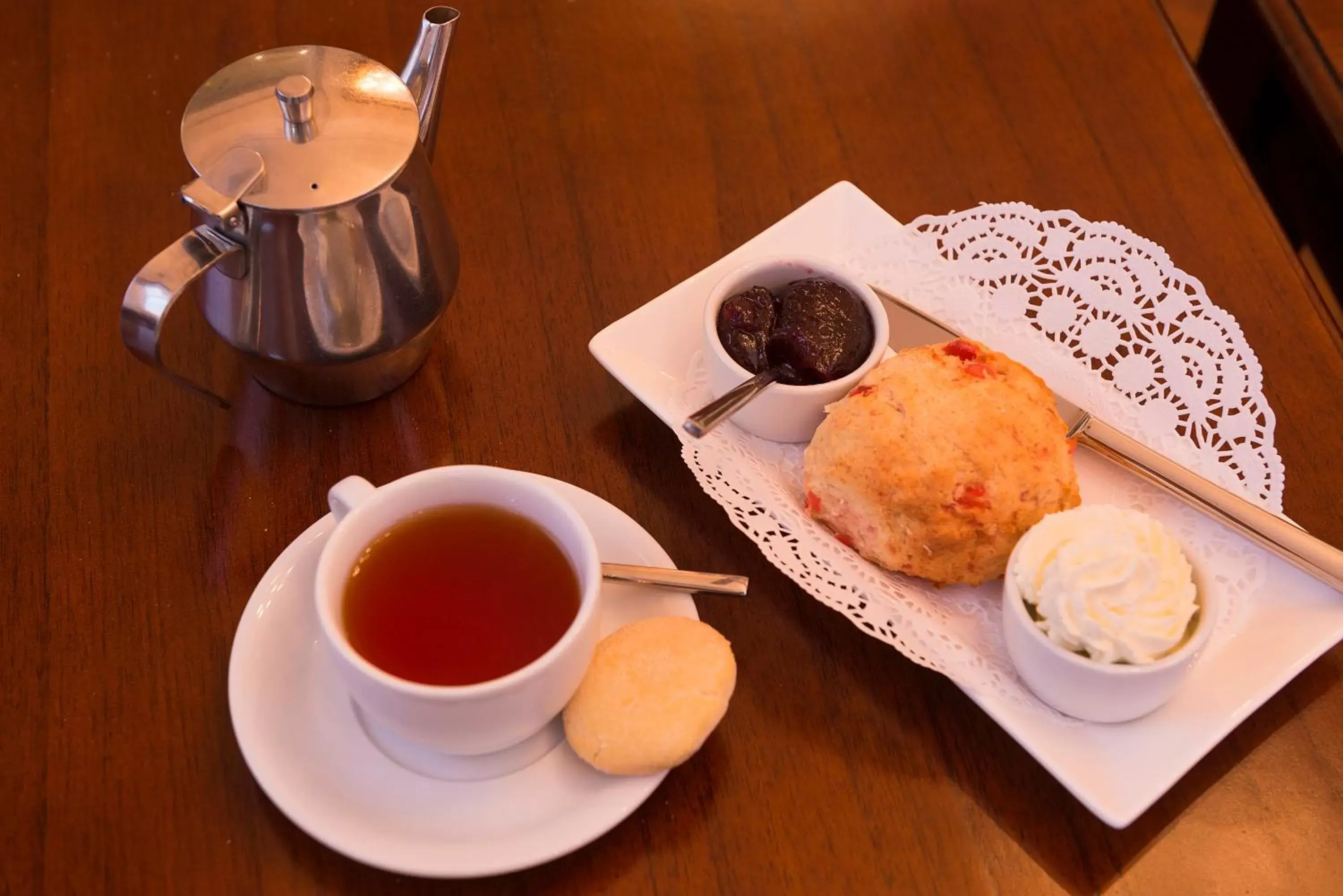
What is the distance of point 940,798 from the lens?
3.14 ft

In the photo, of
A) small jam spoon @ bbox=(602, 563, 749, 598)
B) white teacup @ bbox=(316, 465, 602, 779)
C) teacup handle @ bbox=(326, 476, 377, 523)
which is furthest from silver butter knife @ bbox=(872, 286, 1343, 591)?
teacup handle @ bbox=(326, 476, 377, 523)

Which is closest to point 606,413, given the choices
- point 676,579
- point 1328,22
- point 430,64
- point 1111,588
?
point 676,579

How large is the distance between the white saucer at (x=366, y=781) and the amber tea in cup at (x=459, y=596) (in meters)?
0.09

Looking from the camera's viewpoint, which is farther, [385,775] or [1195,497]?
[1195,497]

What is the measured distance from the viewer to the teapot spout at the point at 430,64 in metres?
1.12

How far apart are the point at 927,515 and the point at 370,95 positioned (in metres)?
0.61

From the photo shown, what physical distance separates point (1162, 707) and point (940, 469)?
0.27m

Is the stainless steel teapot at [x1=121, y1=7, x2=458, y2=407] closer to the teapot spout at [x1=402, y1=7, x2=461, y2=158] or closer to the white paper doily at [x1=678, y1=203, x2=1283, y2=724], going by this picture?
the teapot spout at [x1=402, y1=7, x2=461, y2=158]

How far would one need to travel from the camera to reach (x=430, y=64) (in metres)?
1.14

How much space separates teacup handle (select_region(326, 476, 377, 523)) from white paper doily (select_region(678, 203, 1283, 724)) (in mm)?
313

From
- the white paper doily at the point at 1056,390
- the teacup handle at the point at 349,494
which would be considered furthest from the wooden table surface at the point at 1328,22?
the teacup handle at the point at 349,494

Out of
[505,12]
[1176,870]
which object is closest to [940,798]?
[1176,870]

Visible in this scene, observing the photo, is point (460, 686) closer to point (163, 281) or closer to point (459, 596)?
point (459, 596)

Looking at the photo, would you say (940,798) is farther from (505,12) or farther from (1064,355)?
(505,12)
